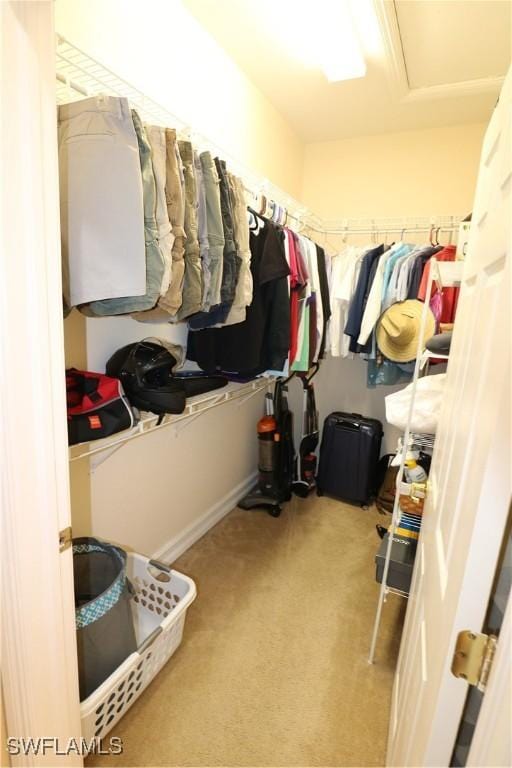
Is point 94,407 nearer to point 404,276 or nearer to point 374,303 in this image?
point 374,303

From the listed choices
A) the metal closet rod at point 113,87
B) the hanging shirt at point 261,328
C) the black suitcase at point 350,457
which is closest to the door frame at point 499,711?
the hanging shirt at point 261,328

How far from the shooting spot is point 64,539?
0.89m

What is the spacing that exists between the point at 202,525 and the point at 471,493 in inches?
84.0

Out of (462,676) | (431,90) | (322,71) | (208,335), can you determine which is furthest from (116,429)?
(431,90)

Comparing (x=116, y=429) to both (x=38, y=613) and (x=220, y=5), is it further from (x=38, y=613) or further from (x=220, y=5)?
(x=220, y=5)

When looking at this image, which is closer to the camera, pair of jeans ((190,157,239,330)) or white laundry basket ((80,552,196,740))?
white laundry basket ((80,552,196,740))

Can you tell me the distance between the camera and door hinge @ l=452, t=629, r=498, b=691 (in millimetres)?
532

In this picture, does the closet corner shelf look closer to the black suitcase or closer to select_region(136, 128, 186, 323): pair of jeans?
select_region(136, 128, 186, 323): pair of jeans

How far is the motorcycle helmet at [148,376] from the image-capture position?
58.7 inches

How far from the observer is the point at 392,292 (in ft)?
7.97

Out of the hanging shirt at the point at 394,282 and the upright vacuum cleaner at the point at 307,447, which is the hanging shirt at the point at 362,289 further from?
the upright vacuum cleaner at the point at 307,447

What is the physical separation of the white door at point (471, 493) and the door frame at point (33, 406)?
0.79 meters

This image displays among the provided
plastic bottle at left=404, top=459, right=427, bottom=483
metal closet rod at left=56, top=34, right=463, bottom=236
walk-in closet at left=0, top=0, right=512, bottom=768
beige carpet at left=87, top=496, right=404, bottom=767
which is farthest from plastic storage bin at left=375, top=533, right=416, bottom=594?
metal closet rod at left=56, top=34, right=463, bottom=236

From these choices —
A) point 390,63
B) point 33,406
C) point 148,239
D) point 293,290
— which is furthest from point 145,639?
point 390,63
